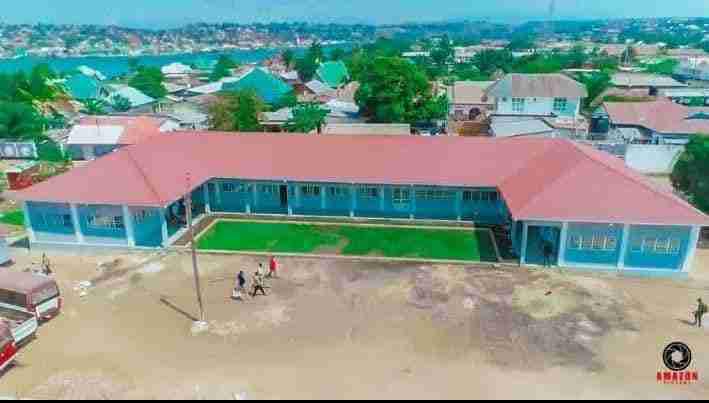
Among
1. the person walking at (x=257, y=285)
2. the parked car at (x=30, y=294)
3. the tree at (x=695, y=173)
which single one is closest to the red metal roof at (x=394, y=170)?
the tree at (x=695, y=173)

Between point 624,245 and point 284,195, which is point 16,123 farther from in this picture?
point 624,245

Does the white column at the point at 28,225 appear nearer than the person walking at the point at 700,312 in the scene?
No

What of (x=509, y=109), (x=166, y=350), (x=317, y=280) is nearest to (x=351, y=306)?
(x=317, y=280)

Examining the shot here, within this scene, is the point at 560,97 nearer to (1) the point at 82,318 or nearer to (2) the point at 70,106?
(1) the point at 82,318

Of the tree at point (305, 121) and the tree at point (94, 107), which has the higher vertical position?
the tree at point (305, 121)

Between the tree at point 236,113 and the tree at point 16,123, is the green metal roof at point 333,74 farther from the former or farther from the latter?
the tree at point 16,123

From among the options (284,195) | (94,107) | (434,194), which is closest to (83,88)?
(94,107)

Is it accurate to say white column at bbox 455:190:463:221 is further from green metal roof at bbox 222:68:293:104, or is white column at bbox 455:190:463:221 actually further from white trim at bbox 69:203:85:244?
green metal roof at bbox 222:68:293:104
